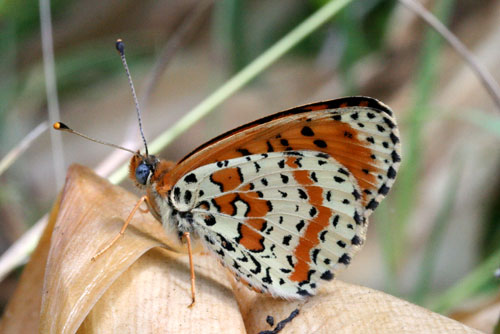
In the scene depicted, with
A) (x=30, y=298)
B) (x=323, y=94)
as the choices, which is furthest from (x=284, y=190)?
(x=323, y=94)

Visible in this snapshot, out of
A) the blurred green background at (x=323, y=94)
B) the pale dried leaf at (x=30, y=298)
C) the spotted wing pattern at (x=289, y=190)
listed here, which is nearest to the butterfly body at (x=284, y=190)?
the spotted wing pattern at (x=289, y=190)

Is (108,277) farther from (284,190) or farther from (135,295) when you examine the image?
(284,190)

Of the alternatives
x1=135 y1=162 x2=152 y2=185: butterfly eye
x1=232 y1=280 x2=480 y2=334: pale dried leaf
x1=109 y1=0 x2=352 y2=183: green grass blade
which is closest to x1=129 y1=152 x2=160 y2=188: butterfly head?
x1=135 y1=162 x2=152 y2=185: butterfly eye

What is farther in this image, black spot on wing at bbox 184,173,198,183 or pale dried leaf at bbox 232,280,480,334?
black spot on wing at bbox 184,173,198,183

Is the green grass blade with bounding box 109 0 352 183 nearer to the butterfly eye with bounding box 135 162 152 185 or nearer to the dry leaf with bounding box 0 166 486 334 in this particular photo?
the butterfly eye with bounding box 135 162 152 185

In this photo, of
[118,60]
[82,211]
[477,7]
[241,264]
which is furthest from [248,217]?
[118,60]
